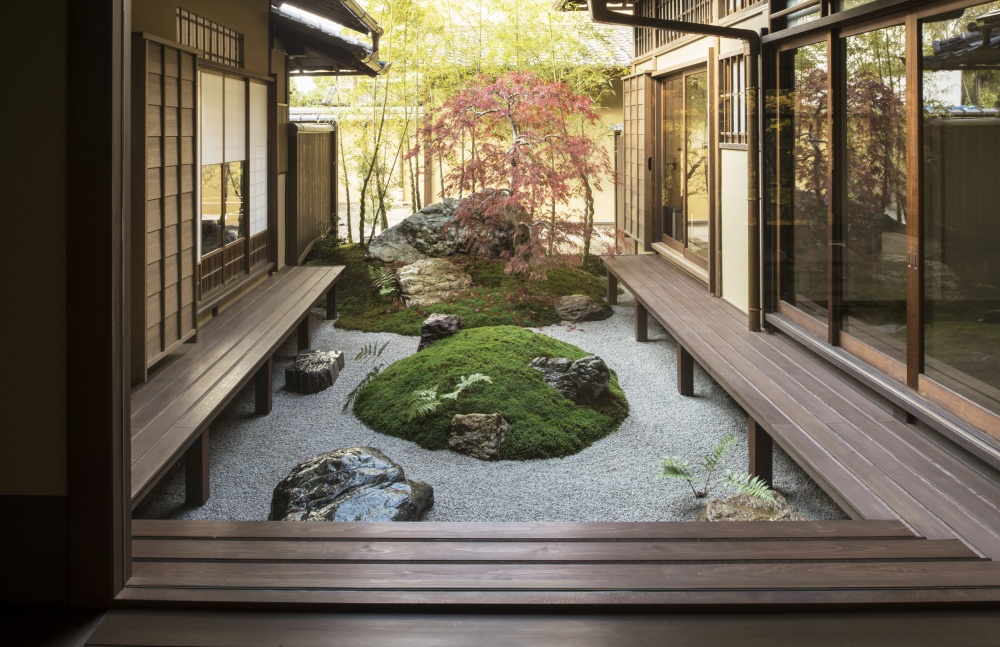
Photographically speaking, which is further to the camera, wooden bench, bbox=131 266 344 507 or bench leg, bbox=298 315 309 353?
bench leg, bbox=298 315 309 353

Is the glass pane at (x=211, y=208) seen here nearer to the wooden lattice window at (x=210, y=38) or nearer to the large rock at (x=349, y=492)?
the wooden lattice window at (x=210, y=38)

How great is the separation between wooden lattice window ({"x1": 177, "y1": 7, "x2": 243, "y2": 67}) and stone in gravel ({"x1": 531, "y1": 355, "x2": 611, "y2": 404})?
115 inches

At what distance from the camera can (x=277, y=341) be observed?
5699 mm

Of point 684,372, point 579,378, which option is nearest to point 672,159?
point 684,372

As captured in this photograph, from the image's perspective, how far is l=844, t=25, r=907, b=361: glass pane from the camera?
4.02 meters

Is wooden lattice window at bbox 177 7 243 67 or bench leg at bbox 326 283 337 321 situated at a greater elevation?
wooden lattice window at bbox 177 7 243 67

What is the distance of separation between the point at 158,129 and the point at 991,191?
372 centimetres

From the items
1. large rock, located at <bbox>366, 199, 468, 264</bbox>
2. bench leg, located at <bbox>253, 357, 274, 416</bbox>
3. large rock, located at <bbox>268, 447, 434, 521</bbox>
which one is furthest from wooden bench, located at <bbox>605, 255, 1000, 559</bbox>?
large rock, located at <bbox>366, 199, 468, 264</bbox>

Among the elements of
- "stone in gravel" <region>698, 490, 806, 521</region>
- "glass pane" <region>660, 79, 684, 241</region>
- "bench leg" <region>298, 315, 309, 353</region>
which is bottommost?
"stone in gravel" <region>698, 490, 806, 521</region>

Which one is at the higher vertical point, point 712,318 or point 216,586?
point 712,318

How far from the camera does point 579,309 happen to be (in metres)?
8.89

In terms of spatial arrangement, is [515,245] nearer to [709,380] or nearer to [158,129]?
[709,380]

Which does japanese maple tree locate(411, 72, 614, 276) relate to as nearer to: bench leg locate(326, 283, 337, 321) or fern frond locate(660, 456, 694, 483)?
bench leg locate(326, 283, 337, 321)

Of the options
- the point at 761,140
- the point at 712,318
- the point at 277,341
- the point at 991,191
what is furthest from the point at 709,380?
the point at 991,191
